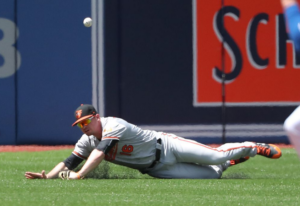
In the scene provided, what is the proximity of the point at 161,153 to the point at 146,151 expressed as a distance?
0.52 feet

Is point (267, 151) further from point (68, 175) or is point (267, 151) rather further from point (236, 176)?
point (68, 175)

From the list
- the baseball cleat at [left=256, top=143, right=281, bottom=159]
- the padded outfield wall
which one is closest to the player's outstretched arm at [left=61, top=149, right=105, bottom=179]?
the baseball cleat at [left=256, top=143, right=281, bottom=159]

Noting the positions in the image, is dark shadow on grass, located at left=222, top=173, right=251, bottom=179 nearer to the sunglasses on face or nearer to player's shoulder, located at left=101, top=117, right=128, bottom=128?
player's shoulder, located at left=101, top=117, right=128, bottom=128

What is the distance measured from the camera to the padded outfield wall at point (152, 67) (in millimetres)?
10609

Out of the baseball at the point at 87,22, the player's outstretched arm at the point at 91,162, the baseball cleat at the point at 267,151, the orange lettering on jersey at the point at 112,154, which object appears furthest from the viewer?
the baseball at the point at 87,22

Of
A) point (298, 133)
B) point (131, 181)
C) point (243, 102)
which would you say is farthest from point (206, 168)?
point (243, 102)

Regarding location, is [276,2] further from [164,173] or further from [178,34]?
[164,173]

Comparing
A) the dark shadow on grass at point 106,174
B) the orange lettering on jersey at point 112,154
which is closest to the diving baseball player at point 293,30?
the orange lettering on jersey at point 112,154

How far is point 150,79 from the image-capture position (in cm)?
1072

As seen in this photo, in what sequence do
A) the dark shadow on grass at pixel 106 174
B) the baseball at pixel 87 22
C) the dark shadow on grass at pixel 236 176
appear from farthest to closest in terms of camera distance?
the baseball at pixel 87 22 < the dark shadow on grass at pixel 236 176 < the dark shadow on grass at pixel 106 174

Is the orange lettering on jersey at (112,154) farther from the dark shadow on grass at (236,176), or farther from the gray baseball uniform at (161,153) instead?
the dark shadow on grass at (236,176)

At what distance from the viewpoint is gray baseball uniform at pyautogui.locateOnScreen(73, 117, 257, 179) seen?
6195mm

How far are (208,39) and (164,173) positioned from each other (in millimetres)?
4650

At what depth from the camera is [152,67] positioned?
421 inches
